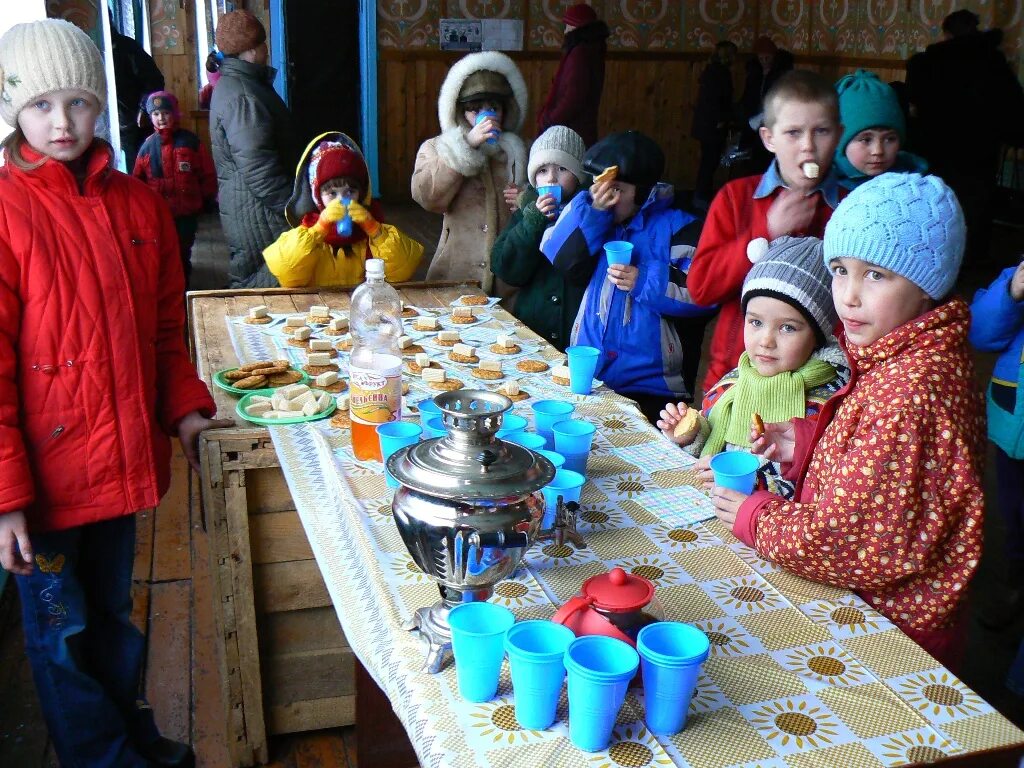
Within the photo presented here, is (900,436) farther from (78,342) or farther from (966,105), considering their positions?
(966,105)

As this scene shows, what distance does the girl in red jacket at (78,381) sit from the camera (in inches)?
77.3

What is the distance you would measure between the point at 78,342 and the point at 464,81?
2.43m

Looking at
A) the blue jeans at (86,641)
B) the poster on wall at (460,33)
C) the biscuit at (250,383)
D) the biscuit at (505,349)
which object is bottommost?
the blue jeans at (86,641)

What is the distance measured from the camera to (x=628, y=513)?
197 centimetres

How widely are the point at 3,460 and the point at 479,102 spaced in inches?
104

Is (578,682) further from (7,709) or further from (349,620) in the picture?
(7,709)

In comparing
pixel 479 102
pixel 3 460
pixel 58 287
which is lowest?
pixel 3 460

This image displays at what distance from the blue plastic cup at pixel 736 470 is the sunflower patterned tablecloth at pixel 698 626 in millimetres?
107

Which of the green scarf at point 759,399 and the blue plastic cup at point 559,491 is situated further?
the green scarf at point 759,399

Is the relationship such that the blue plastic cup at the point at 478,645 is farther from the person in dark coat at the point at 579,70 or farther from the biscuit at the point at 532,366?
the person in dark coat at the point at 579,70

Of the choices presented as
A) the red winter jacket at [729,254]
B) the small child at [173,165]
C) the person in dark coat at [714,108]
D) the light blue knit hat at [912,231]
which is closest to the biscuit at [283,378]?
the red winter jacket at [729,254]

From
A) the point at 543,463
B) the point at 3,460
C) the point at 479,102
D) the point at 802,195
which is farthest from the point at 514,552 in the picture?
the point at 479,102

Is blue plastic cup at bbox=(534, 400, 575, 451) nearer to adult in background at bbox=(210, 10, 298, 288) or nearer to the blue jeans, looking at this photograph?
the blue jeans

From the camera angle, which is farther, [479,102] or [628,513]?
[479,102]
